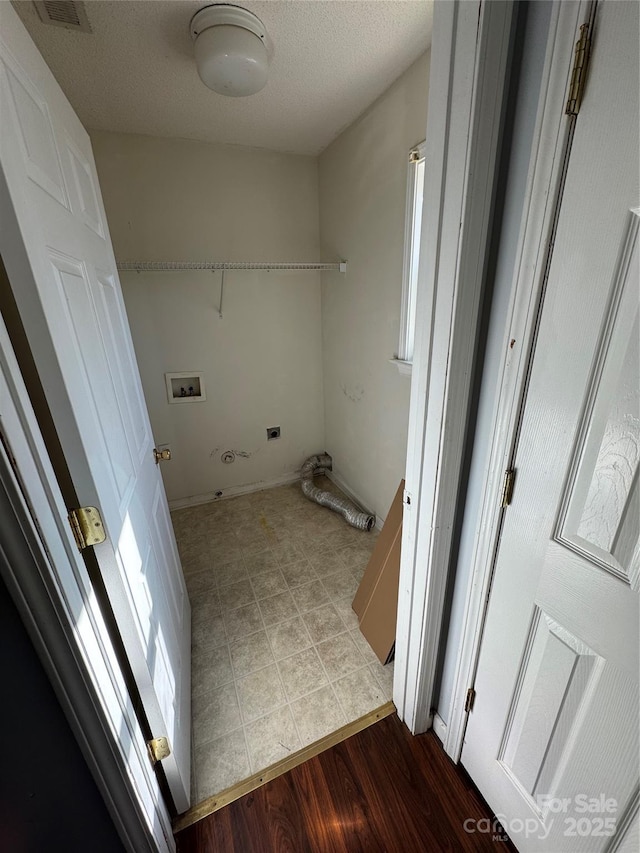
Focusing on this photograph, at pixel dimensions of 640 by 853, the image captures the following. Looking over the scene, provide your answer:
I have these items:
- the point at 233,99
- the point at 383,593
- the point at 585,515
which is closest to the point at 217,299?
the point at 233,99

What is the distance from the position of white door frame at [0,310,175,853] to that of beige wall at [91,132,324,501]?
1980mm

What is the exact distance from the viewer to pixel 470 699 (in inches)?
43.2

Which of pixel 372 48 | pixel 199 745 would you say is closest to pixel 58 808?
pixel 199 745

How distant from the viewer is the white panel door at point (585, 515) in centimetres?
57

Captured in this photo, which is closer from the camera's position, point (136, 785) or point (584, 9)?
point (584, 9)

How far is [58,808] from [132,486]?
69 centimetres

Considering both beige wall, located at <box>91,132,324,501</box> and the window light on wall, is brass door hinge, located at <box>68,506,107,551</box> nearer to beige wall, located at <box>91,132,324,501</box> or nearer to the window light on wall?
the window light on wall

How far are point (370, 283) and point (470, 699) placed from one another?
204cm

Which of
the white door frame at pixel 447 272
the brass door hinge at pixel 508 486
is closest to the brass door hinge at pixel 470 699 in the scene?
the white door frame at pixel 447 272

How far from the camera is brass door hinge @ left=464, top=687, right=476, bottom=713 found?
1.09 metres

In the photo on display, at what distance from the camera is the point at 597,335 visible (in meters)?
0.62

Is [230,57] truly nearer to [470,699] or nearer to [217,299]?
[217,299]

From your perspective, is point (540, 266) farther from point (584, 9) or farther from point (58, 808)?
point (58, 808)

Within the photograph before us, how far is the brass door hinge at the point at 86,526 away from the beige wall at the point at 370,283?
1602 mm
